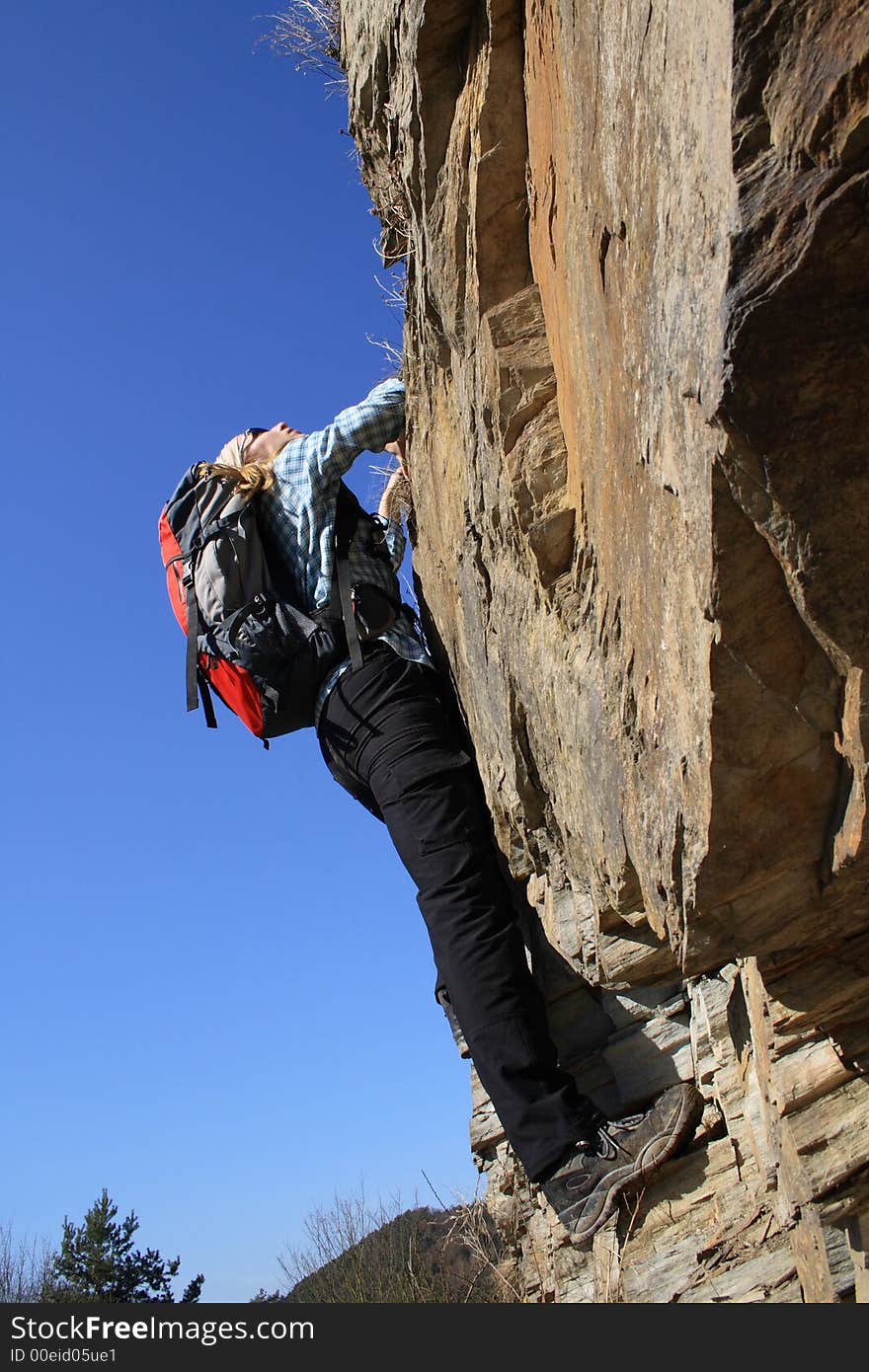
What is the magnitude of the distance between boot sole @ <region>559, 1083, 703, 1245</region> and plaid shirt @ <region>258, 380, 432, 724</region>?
6.91 ft

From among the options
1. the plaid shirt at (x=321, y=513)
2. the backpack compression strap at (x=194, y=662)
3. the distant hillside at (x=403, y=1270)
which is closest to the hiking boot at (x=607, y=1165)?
the plaid shirt at (x=321, y=513)

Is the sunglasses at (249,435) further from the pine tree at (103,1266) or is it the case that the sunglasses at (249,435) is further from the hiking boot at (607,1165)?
the pine tree at (103,1266)

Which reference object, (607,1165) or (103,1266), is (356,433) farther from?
(103,1266)

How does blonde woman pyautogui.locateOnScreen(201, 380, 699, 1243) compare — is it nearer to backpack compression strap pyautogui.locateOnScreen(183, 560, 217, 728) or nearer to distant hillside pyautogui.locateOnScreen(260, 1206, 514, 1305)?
backpack compression strap pyautogui.locateOnScreen(183, 560, 217, 728)

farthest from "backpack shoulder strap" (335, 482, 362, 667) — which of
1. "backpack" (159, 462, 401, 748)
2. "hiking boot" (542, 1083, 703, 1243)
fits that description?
"hiking boot" (542, 1083, 703, 1243)


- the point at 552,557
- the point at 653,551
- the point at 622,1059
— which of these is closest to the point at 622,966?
the point at 622,1059

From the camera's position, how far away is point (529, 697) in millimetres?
4035

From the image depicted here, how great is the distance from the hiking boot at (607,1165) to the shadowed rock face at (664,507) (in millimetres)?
177

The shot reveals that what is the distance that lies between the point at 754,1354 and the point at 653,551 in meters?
2.33

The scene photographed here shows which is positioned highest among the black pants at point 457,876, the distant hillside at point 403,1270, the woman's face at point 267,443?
the woman's face at point 267,443

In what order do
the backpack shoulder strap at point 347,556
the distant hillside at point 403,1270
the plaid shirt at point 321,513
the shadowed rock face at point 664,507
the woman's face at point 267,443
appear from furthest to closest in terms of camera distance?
the distant hillside at point 403,1270 → the woman's face at point 267,443 → the plaid shirt at point 321,513 → the backpack shoulder strap at point 347,556 → the shadowed rock face at point 664,507

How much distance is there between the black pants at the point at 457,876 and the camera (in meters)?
4.07

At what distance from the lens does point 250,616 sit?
460 centimetres

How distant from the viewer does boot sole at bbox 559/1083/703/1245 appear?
4020mm
